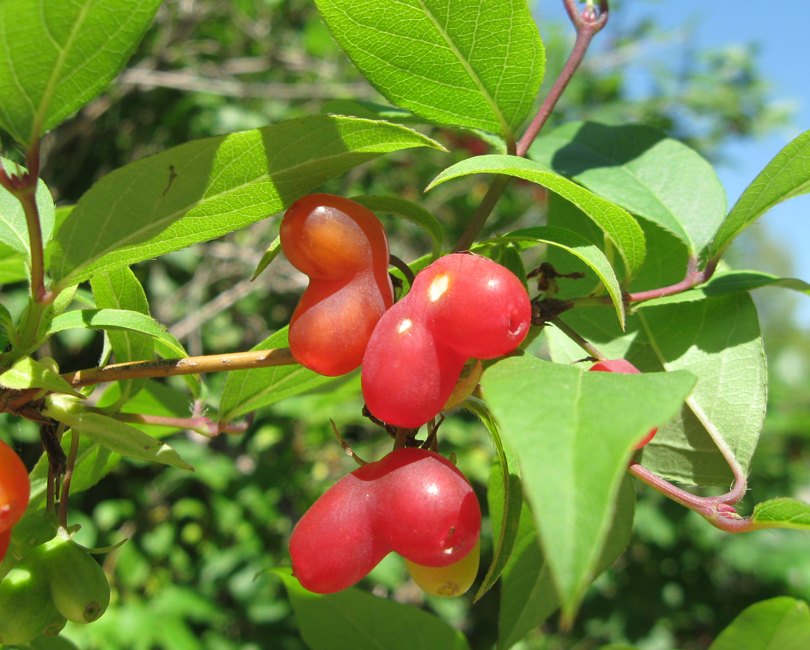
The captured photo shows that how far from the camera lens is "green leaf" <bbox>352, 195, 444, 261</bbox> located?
66 cm

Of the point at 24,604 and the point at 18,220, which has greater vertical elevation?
the point at 18,220

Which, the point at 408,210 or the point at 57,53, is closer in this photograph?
the point at 57,53

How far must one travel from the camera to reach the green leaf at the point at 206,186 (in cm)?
56

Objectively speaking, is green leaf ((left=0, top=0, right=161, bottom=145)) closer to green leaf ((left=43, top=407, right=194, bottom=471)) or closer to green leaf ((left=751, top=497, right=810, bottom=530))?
green leaf ((left=43, top=407, right=194, bottom=471))

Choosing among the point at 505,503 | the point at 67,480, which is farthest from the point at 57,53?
the point at 505,503

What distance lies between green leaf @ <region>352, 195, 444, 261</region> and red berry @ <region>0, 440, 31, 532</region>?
37 centimetres

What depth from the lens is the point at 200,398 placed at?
86cm

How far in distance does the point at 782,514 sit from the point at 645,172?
485 mm

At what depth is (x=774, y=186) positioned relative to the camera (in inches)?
25.9

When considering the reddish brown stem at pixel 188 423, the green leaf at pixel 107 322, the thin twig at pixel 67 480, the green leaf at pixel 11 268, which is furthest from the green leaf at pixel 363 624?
the green leaf at pixel 11 268

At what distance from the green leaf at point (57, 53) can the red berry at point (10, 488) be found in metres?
0.26

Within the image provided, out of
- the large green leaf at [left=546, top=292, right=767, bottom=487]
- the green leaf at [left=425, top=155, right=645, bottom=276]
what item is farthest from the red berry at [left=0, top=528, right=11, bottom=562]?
the large green leaf at [left=546, top=292, right=767, bottom=487]

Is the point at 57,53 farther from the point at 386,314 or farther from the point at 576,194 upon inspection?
the point at 576,194

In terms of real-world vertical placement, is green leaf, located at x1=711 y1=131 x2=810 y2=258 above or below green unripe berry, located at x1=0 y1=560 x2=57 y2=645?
above
